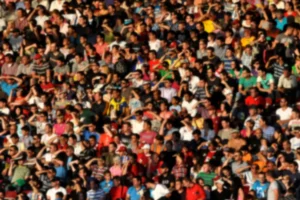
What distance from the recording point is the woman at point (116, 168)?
33750 millimetres

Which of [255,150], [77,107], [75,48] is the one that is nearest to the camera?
[255,150]

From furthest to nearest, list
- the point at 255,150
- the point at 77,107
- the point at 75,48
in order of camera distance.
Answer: the point at 75,48, the point at 77,107, the point at 255,150

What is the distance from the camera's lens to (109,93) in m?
36.4

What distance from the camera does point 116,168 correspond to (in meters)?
33.8

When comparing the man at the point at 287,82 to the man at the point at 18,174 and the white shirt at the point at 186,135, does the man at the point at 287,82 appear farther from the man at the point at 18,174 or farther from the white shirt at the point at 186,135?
the man at the point at 18,174

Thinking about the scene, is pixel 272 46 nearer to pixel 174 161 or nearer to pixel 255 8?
pixel 255 8

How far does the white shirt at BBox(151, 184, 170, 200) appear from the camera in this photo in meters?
32.6

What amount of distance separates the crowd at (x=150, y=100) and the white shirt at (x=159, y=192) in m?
0.02

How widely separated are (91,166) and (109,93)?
2.98 metres

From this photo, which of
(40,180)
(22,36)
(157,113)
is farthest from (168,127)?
(22,36)

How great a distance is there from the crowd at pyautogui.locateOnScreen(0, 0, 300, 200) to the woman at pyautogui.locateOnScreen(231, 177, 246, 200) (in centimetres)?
4

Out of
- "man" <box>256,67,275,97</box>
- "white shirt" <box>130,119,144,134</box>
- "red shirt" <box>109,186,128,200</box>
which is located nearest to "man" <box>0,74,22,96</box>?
"white shirt" <box>130,119,144,134</box>

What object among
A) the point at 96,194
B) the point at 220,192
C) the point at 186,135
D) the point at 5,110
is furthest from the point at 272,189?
the point at 5,110

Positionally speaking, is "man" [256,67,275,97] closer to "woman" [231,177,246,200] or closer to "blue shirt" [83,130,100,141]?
"woman" [231,177,246,200]
